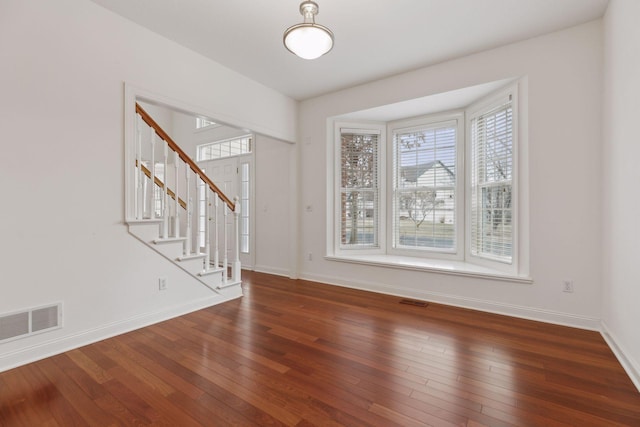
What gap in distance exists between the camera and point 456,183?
3961 mm

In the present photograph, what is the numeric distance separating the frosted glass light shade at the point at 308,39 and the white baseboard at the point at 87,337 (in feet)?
9.05

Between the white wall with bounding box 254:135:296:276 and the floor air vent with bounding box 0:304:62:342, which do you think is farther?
the white wall with bounding box 254:135:296:276

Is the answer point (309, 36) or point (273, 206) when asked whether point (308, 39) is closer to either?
point (309, 36)

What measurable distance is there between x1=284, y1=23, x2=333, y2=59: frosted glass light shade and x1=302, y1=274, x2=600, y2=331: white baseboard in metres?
2.92

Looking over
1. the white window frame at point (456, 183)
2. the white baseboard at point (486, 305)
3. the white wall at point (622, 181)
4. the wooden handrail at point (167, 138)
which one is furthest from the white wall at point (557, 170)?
the wooden handrail at point (167, 138)

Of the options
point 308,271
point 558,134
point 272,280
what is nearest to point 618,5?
point 558,134

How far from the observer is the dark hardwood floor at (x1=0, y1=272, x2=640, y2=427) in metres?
1.57

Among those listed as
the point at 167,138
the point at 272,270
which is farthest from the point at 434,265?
the point at 167,138

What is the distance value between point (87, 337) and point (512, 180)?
427 centimetres

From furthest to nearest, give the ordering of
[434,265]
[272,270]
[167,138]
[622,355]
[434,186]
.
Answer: [272,270] → [434,186] → [434,265] → [167,138] → [622,355]

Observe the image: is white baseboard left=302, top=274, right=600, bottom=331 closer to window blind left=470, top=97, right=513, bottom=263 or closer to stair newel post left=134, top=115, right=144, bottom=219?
window blind left=470, top=97, right=513, bottom=263

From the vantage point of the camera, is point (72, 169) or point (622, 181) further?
point (72, 169)

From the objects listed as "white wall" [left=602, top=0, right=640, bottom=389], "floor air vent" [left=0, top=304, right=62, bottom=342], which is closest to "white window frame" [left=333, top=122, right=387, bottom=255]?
"white wall" [left=602, top=0, right=640, bottom=389]

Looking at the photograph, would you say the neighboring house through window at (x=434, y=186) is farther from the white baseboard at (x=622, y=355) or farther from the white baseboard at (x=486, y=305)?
the white baseboard at (x=622, y=355)
